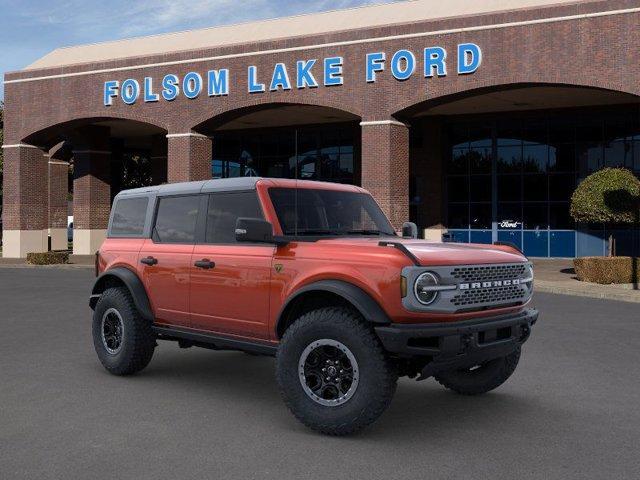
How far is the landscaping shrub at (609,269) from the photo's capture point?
2056 centimetres

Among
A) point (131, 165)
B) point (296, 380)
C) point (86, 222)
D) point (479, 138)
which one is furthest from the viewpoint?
point (131, 165)

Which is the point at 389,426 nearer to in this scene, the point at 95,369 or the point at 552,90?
the point at 95,369

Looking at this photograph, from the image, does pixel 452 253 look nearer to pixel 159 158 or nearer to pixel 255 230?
A: pixel 255 230

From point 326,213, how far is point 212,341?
5.35ft

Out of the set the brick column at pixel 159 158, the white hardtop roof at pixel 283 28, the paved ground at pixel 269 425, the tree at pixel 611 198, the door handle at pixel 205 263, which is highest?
the white hardtop roof at pixel 283 28

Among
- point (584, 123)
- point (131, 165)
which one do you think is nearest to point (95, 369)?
point (584, 123)

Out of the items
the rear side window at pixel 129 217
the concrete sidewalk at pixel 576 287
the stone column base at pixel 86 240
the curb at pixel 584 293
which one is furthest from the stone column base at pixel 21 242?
the rear side window at pixel 129 217

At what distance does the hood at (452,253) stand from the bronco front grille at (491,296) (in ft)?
0.76

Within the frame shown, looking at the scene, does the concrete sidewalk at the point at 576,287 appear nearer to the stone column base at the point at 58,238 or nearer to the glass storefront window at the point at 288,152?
the glass storefront window at the point at 288,152

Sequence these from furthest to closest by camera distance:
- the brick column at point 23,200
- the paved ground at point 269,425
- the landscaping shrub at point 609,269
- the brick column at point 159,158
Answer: the brick column at point 159,158, the brick column at point 23,200, the landscaping shrub at point 609,269, the paved ground at point 269,425

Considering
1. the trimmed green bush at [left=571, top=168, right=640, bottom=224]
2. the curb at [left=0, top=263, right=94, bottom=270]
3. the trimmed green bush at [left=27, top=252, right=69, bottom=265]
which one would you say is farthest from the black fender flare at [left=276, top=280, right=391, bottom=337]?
the trimmed green bush at [left=27, top=252, right=69, bottom=265]

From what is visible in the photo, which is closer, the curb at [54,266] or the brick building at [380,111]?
the brick building at [380,111]

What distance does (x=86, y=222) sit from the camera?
3775cm

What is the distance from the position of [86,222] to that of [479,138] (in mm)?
20254
